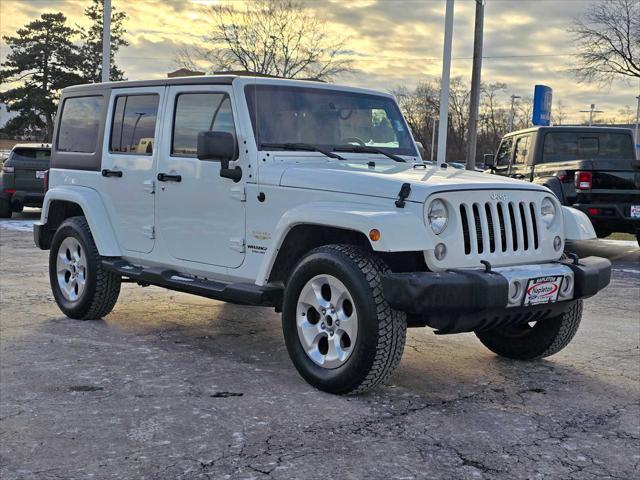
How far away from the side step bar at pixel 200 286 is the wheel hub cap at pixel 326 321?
353 millimetres

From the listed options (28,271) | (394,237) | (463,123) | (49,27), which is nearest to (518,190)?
(394,237)

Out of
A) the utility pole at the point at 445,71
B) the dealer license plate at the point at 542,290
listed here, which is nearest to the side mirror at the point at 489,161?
the utility pole at the point at 445,71

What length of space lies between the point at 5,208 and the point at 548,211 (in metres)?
14.4

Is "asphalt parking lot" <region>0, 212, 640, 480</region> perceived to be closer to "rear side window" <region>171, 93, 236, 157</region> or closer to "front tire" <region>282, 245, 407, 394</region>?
"front tire" <region>282, 245, 407, 394</region>

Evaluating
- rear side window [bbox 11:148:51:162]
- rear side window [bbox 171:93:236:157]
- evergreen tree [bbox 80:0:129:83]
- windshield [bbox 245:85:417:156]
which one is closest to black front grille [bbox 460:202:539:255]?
windshield [bbox 245:85:417:156]

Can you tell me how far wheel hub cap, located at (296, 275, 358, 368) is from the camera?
4.58 m

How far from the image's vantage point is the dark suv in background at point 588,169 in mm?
11531

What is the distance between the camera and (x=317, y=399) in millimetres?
4566

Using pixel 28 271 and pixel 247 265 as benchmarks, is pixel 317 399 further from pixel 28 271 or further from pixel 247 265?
pixel 28 271

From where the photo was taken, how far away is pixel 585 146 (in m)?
13.2

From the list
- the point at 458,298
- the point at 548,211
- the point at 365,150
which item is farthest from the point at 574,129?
the point at 458,298

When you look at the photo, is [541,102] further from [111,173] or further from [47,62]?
[47,62]

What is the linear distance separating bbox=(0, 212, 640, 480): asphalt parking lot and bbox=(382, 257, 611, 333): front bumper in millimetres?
489

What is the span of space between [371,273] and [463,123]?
7924 cm
